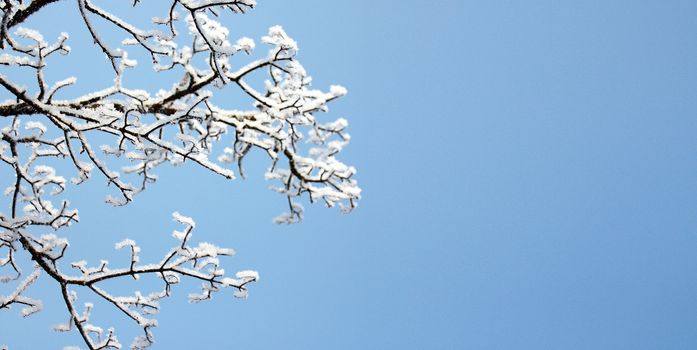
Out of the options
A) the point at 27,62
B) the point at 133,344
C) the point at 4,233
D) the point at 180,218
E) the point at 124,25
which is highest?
the point at 124,25

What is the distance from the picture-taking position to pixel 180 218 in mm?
3412

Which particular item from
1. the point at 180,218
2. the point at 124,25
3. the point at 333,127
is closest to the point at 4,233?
the point at 180,218

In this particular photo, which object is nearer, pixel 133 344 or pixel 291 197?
pixel 133 344

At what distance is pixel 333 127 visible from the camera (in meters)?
4.13

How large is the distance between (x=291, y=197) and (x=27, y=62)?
2075 millimetres

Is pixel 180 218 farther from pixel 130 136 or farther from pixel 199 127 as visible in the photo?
pixel 199 127

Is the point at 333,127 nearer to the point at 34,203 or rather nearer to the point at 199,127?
the point at 199,127

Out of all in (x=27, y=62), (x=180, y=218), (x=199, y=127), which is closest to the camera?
(x=27, y=62)

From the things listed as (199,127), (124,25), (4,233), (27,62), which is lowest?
(4,233)

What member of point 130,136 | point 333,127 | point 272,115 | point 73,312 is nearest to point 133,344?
point 73,312

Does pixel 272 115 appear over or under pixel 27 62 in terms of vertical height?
over

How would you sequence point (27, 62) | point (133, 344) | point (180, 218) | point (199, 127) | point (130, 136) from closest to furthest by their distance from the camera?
point (27, 62) < point (130, 136) < point (180, 218) < point (133, 344) < point (199, 127)

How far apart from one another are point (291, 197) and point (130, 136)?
1.49m

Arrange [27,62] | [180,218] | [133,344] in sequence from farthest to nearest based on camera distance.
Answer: [133,344] → [180,218] → [27,62]
